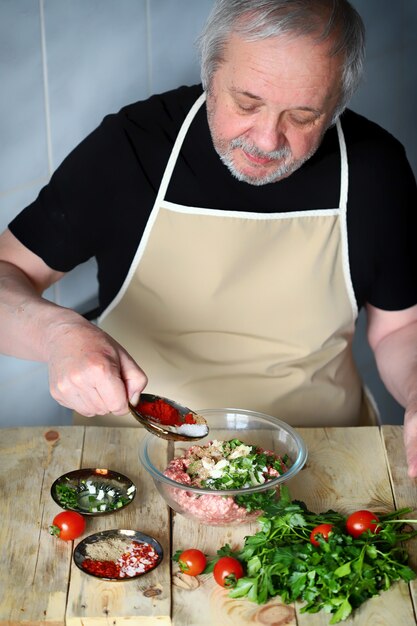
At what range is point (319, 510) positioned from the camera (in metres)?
1.69

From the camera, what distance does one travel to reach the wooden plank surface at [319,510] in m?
1.42

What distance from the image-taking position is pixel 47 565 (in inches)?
60.1

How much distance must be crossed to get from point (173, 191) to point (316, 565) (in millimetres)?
999

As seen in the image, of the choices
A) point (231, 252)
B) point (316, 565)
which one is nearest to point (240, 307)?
point (231, 252)

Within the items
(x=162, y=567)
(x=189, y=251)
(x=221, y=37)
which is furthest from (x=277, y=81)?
(x=162, y=567)

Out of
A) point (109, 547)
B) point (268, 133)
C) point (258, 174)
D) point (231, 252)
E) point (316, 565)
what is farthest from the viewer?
point (231, 252)

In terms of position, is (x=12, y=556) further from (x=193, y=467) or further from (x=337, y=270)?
(x=337, y=270)

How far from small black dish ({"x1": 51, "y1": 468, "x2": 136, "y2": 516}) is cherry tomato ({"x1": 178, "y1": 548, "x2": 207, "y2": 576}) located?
192mm

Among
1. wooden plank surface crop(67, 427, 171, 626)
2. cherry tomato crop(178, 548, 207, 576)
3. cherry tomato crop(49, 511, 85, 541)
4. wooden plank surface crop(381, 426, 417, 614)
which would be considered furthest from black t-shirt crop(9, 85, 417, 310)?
cherry tomato crop(178, 548, 207, 576)

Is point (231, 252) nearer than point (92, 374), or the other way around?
point (92, 374)

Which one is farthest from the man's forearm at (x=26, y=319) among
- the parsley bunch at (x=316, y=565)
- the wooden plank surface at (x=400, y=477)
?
the wooden plank surface at (x=400, y=477)

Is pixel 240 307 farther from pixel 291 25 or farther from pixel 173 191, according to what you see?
pixel 291 25

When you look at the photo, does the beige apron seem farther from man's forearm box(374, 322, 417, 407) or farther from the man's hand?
the man's hand

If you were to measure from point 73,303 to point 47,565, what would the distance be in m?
1.13
